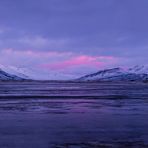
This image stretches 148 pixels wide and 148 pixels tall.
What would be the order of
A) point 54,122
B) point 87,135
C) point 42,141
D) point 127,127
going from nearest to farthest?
point 42,141 < point 87,135 < point 127,127 < point 54,122

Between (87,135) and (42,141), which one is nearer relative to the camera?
(42,141)

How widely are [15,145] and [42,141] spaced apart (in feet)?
5.52

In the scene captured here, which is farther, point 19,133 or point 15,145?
point 19,133

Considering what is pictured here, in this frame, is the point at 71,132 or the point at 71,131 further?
the point at 71,131

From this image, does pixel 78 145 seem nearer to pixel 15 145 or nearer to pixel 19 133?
pixel 15 145

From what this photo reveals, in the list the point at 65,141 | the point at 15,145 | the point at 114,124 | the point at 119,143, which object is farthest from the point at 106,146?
the point at 114,124

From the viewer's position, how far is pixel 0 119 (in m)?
29.7

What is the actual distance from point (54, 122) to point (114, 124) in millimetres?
4173

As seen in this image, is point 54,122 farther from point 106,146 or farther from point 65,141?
point 106,146

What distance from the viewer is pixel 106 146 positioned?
18.8 metres

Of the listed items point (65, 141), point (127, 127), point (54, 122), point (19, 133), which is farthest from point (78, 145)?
point (54, 122)

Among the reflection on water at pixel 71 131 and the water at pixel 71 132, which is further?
the reflection on water at pixel 71 131

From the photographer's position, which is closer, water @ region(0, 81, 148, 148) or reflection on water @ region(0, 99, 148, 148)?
water @ region(0, 81, 148, 148)

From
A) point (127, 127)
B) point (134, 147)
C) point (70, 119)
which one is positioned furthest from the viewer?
point (70, 119)
